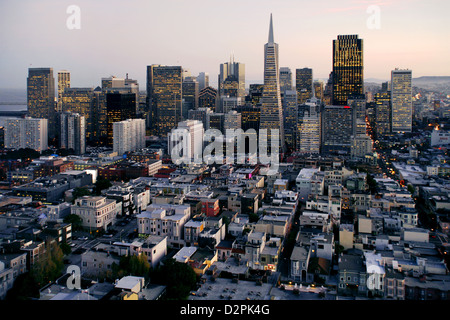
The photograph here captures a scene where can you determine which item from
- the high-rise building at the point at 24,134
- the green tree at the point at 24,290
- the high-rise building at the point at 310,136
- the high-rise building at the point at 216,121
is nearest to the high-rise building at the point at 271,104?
the high-rise building at the point at 310,136

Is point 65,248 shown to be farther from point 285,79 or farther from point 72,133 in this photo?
point 285,79


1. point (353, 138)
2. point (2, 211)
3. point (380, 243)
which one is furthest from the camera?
point (353, 138)

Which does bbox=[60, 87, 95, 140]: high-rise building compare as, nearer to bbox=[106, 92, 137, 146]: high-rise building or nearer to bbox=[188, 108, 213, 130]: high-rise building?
bbox=[106, 92, 137, 146]: high-rise building

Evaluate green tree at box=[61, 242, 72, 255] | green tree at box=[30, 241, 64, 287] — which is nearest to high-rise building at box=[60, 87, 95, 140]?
green tree at box=[61, 242, 72, 255]

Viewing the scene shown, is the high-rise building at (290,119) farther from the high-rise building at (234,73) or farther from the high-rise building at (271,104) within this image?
the high-rise building at (234,73)
